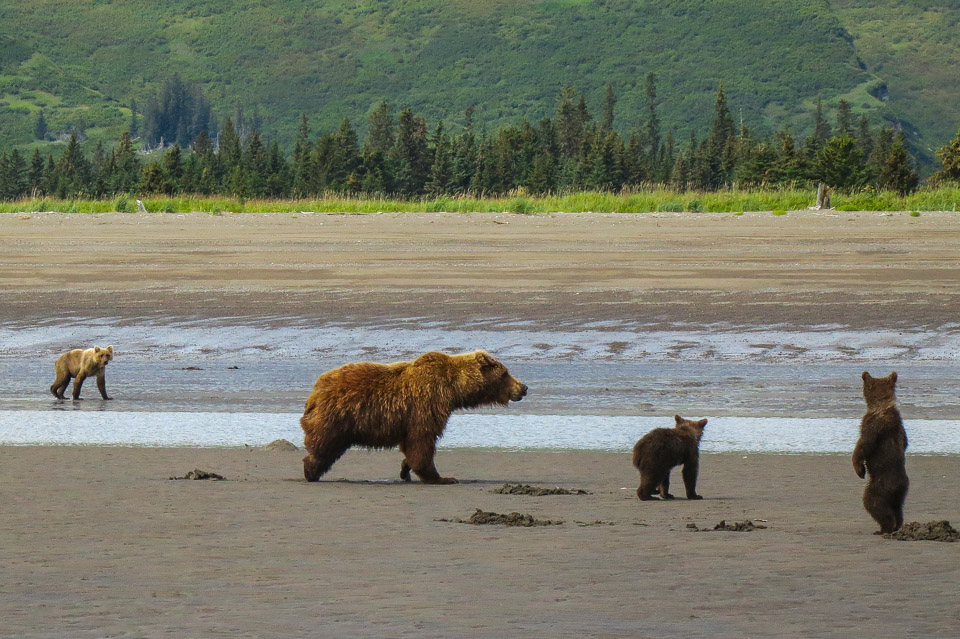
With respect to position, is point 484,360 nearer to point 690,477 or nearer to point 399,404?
point 399,404

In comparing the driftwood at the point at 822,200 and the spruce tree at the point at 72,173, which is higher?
the driftwood at the point at 822,200

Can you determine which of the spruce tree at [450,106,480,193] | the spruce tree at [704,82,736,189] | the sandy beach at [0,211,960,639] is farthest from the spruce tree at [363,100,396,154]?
the sandy beach at [0,211,960,639]

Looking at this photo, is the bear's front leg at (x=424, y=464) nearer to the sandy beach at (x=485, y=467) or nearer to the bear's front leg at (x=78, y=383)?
the sandy beach at (x=485, y=467)

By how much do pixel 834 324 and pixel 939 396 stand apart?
207 inches

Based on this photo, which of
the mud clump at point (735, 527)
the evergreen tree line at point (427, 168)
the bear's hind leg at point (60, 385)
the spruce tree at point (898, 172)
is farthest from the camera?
the evergreen tree line at point (427, 168)

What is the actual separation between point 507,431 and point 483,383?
1.85 metres

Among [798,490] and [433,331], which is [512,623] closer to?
[798,490]

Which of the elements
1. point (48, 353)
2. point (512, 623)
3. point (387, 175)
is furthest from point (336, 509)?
point (387, 175)

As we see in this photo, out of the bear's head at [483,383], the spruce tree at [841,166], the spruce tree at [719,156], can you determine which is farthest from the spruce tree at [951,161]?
the bear's head at [483,383]

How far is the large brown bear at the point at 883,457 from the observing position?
6.53m

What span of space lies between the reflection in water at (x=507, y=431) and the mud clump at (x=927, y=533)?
287 centimetres

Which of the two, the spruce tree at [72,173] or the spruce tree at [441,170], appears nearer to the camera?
the spruce tree at [441,170]

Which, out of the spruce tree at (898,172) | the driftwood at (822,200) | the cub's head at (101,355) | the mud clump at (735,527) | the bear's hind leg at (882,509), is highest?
the spruce tree at (898,172)

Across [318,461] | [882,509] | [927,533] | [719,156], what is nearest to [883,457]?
[882,509]
